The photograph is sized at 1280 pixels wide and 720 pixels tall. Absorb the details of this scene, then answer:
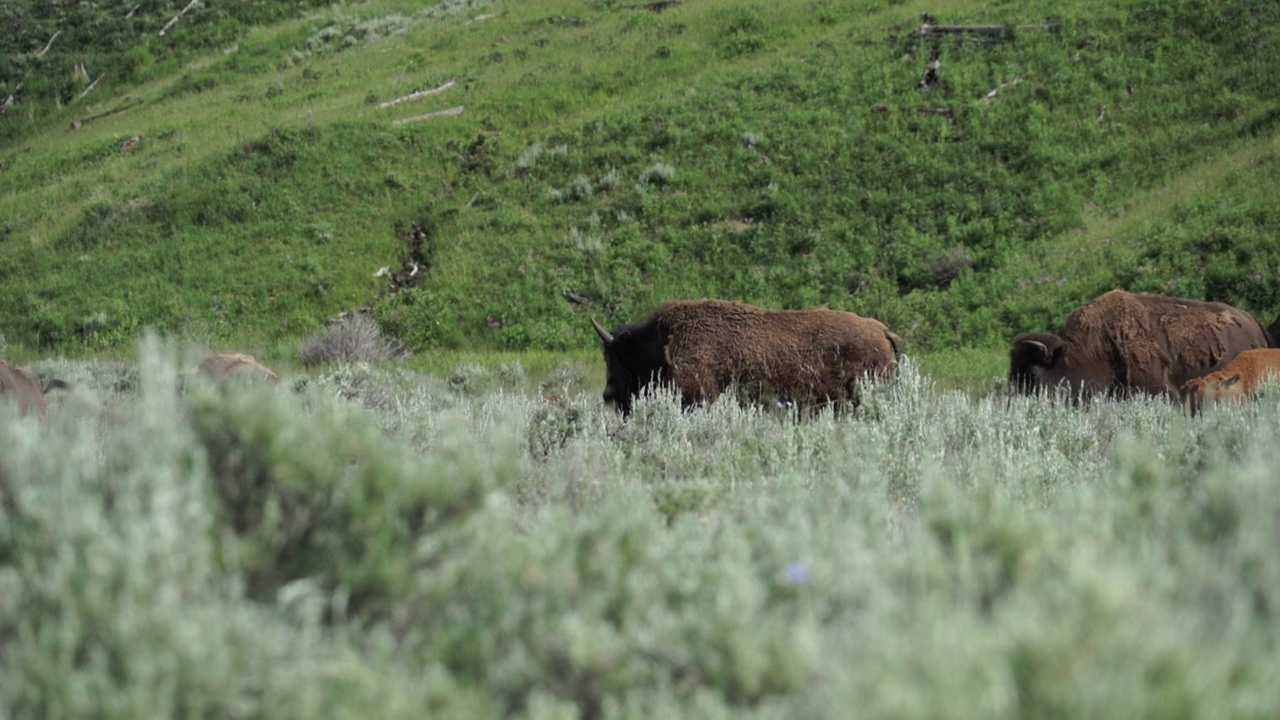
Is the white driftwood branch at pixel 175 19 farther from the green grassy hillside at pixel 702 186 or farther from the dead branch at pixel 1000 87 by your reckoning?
the dead branch at pixel 1000 87

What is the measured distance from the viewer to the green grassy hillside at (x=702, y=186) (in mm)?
19266

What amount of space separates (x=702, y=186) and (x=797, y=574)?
20.6 meters

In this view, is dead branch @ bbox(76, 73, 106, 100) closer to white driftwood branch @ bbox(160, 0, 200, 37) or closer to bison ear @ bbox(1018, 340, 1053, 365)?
white driftwood branch @ bbox(160, 0, 200, 37)

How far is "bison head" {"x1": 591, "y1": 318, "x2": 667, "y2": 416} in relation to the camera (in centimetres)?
1065

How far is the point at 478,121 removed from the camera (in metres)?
27.3

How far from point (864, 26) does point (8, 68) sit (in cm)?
2935

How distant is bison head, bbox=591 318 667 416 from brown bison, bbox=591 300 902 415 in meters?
0.02

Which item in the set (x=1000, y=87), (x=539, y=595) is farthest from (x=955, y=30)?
(x=539, y=595)

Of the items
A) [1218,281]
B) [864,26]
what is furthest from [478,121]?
[1218,281]

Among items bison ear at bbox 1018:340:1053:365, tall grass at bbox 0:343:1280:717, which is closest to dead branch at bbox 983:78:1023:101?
bison ear at bbox 1018:340:1053:365

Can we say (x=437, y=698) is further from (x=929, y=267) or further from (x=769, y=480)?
(x=929, y=267)

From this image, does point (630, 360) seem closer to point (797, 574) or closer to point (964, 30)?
point (797, 574)

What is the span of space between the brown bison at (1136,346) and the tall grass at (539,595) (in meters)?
7.79

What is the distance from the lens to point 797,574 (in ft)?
9.46
